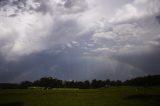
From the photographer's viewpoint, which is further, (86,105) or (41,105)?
(41,105)

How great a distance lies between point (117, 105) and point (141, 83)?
157m

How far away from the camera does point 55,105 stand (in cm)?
5403

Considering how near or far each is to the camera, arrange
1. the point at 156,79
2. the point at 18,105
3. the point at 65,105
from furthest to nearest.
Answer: the point at 156,79 < the point at 18,105 < the point at 65,105

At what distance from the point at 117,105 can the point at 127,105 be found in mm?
1981

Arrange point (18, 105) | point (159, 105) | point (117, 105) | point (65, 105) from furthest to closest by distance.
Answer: point (18, 105) < point (65, 105) < point (117, 105) < point (159, 105)

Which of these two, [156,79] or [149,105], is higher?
[156,79]

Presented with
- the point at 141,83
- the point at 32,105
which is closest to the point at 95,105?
the point at 32,105

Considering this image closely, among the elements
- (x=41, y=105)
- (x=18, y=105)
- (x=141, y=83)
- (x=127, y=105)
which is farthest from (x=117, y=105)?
(x=141, y=83)

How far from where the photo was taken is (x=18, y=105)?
58.4 m

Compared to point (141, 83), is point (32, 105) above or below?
below

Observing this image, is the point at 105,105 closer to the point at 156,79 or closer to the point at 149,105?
the point at 149,105

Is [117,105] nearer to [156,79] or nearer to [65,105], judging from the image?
[65,105]

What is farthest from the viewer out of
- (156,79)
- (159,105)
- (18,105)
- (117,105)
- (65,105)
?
(156,79)

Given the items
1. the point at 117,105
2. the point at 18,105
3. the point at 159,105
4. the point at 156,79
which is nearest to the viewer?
the point at 159,105
